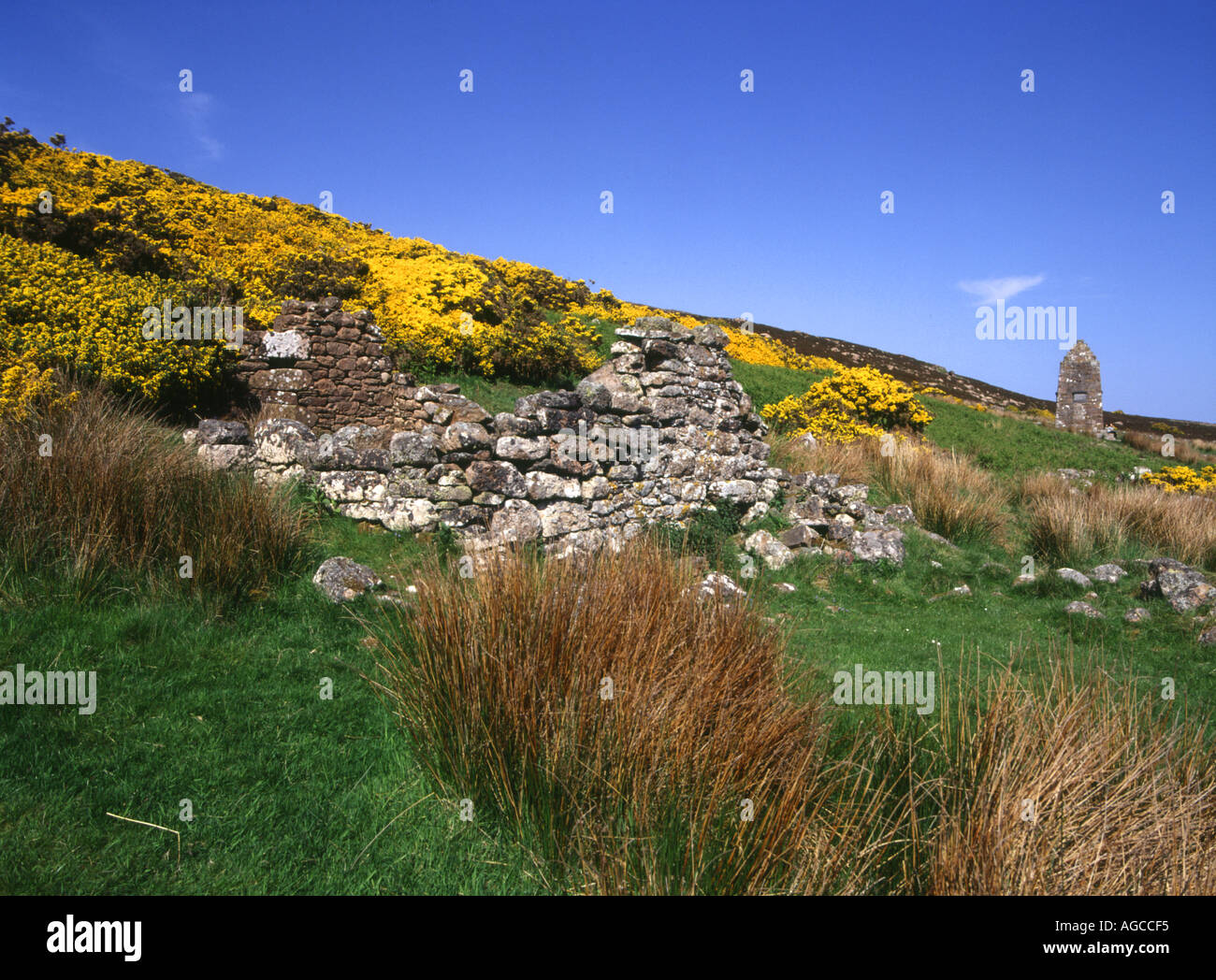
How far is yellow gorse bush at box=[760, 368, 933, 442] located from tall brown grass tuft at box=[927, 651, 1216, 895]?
12638 mm

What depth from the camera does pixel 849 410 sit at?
56.0 ft

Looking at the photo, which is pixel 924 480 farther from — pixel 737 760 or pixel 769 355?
pixel 769 355

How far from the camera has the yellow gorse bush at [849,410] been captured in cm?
1590

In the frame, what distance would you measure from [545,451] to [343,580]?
11.6 ft

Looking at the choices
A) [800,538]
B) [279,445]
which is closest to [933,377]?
[800,538]

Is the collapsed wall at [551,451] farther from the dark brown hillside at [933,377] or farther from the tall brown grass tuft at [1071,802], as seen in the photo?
the dark brown hillside at [933,377]

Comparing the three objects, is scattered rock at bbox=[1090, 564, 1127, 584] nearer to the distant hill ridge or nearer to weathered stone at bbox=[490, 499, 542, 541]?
weathered stone at bbox=[490, 499, 542, 541]

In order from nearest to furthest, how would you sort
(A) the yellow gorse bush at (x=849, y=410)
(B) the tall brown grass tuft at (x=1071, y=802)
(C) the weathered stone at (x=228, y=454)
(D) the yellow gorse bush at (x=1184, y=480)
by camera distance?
(B) the tall brown grass tuft at (x=1071, y=802)
(C) the weathered stone at (x=228, y=454)
(A) the yellow gorse bush at (x=849, y=410)
(D) the yellow gorse bush at (x=1184, y=480)

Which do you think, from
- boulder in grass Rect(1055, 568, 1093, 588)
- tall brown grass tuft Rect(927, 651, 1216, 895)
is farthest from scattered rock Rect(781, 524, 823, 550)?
tall brown grass tuft Rect(927, 651, 1216, 895)

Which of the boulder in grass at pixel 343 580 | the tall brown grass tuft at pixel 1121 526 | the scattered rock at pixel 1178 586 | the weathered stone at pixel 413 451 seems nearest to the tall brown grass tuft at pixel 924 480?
the tall brown grass tuft at pixel 1121 526

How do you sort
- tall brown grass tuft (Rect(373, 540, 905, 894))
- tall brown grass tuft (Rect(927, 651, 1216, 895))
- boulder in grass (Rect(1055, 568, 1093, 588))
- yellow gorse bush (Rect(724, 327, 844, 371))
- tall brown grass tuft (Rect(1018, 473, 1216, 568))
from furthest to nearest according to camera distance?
yellow gorse bush (Rect(724, 327, 844, 371))
tall brown grass tuft (Rect(1018, 473, 1216, 568))
boulder in grass (Rect(1055, 568, 1093, 588))
tall brown grass tuft (Rect(373, 540, 905, 894))
tall brown grass tuft (Rect(927, 651, 1216, 895))

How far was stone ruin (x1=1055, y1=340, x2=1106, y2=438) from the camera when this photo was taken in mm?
29000

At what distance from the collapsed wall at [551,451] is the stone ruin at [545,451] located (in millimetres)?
20
